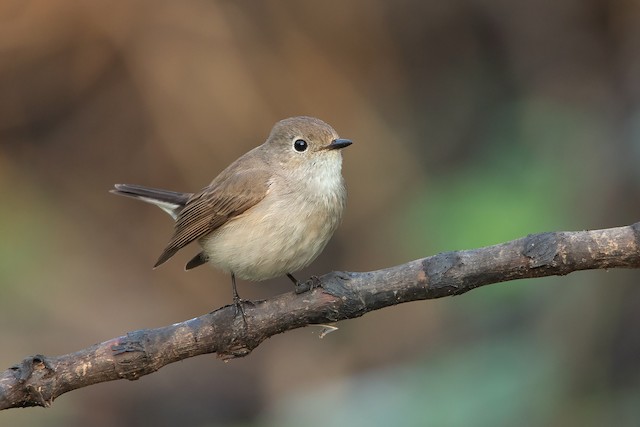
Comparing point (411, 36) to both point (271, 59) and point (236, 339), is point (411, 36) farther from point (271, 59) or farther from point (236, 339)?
point (236, 339)

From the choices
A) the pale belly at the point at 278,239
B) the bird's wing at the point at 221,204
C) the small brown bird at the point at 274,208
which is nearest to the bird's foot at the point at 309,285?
the small brown bird at the point at 274,208

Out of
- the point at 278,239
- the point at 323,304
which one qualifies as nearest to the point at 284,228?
the point at 278,239

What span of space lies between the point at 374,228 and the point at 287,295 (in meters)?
4.20

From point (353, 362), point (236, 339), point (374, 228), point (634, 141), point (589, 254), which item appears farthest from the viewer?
point (374, 228)

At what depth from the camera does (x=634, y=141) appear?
21.2 feet

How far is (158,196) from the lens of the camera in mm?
5527

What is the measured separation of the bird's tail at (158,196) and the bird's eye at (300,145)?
0.95m

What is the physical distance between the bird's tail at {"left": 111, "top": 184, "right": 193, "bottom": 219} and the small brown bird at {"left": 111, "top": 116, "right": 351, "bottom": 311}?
1.10 feet

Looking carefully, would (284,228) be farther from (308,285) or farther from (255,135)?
(255,135)

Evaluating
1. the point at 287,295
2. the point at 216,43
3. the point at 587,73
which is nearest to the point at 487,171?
the point at 587,73

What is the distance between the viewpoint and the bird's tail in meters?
5.44

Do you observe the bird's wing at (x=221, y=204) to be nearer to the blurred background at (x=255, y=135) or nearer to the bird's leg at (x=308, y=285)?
the bird's leg at (x=308, y=285)

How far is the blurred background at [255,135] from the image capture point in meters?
7.13

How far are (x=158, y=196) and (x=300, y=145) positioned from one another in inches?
46.8
